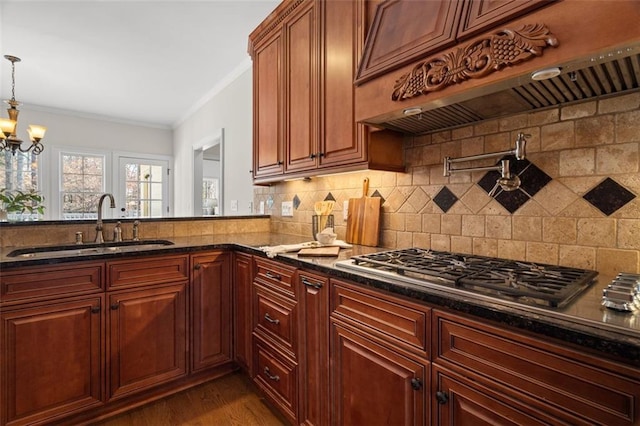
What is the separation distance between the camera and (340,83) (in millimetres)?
1718

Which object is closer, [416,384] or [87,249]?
[416,384]

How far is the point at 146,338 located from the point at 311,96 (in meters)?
1.73

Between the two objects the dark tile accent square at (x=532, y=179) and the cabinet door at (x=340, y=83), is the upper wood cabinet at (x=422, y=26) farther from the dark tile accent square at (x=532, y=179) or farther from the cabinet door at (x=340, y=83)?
the dark tile accent square at (x=532, y=179)

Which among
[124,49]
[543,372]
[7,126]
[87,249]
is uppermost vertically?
[124,49]

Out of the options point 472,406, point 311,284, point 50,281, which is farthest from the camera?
point 50,281

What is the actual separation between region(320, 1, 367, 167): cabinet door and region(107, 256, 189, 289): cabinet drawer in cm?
106

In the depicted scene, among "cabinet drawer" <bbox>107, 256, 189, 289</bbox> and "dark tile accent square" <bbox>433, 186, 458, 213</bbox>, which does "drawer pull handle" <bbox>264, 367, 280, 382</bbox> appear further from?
"dark tile accent square" <bbox>433, 186, 458, 213</bbox>

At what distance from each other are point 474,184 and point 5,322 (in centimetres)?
227

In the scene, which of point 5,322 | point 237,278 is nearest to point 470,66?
point 237,278

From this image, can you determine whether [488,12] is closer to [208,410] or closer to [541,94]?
[541,94]

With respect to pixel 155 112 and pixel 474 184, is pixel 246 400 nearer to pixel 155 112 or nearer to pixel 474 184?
pixel 474 184

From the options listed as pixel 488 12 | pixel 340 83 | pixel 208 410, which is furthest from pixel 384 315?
pixel 208 410

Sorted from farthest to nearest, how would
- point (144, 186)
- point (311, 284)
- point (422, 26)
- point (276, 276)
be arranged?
point (144, 186) < point (276, 276) < point (311, 284) < point (422, 26)

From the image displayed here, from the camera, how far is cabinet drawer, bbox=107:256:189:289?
168 centimetres
